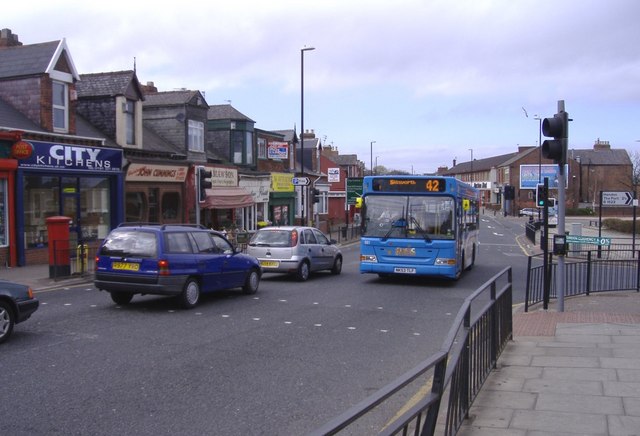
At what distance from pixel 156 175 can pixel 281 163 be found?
15843mm

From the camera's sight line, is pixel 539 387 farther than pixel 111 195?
No

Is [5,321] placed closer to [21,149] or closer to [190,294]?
[190,294]

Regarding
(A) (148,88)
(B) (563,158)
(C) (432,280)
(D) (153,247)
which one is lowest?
(C) (432,280)

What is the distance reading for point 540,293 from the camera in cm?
1409

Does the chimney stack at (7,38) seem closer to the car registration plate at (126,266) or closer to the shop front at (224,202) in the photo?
the shop front at (224,202)

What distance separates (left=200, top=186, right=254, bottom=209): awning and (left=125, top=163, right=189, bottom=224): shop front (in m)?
1.46

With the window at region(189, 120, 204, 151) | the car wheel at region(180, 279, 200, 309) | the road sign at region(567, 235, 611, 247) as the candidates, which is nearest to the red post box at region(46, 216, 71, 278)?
the car wheel at region(180, 279, 200, 309)

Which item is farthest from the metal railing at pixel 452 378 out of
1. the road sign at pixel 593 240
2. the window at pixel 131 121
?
the window at pixel 131 121

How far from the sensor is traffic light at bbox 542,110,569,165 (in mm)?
11055

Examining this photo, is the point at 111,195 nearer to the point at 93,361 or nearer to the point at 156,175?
the point at 156,175

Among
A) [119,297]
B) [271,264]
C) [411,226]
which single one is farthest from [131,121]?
[119,297]

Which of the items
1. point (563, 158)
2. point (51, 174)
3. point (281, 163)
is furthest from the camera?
point (281, 163)

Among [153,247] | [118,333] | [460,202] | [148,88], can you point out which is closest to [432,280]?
[460,202]

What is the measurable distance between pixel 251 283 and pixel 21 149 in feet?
29.4
